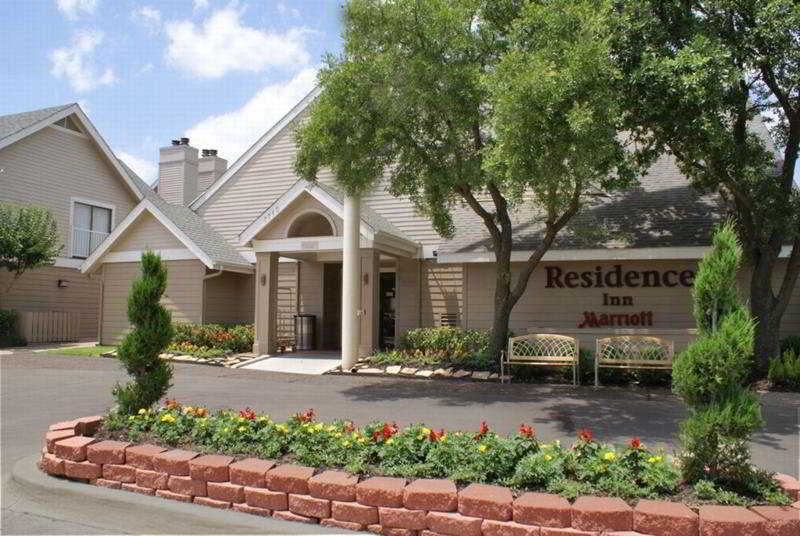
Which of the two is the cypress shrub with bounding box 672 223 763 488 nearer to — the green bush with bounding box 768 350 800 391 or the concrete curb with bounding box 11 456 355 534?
the concrete curb with bounding box 11 456 355 534

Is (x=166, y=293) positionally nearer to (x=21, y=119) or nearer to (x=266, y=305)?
(x=266, y=305)

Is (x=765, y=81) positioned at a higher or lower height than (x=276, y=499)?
higher

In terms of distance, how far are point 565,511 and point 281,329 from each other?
56.3 feet

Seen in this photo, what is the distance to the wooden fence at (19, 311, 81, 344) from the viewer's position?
22109mm

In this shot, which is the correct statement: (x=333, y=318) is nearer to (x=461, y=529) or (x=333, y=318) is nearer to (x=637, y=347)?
(x=637, y=347)

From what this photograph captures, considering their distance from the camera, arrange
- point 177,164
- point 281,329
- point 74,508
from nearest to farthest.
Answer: point 74,508 < point 281,329 < point 177,164

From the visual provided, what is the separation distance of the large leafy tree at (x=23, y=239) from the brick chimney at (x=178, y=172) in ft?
25.3

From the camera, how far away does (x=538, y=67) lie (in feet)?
32.3

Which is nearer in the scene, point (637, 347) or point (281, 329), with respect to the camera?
point (637, 347)

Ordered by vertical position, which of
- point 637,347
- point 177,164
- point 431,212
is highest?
point 177,164

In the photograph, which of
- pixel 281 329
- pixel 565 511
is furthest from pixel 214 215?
pixel 565 511

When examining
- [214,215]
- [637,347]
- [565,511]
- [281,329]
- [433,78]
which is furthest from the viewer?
[214,215]

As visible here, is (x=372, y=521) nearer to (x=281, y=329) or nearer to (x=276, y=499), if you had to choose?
(x=276, y=499)

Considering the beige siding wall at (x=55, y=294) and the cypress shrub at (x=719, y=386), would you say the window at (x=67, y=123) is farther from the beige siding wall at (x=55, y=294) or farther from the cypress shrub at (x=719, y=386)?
the cypress shrub at (x=719, y=386)
